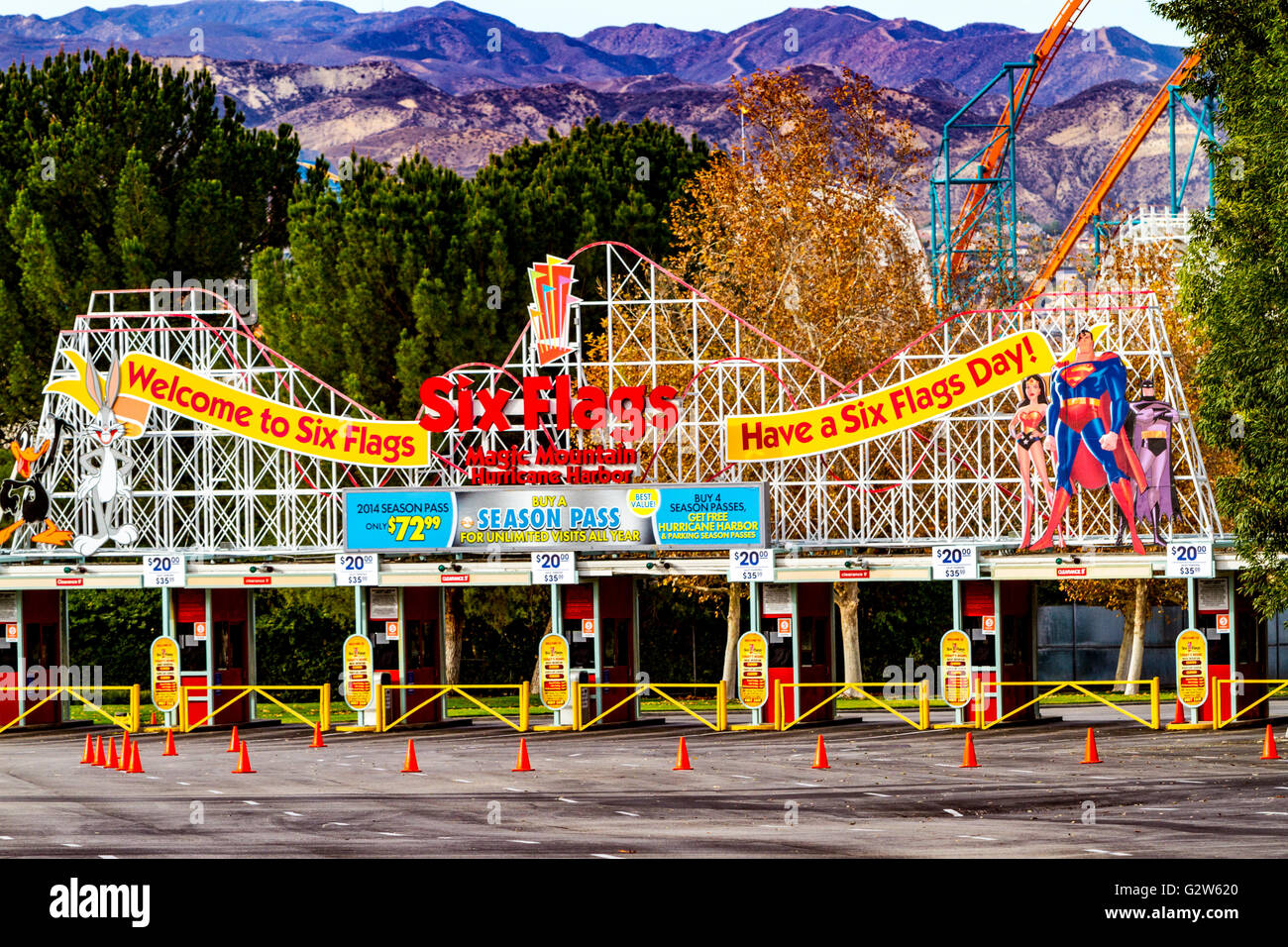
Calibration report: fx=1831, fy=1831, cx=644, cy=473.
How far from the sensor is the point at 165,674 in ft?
124

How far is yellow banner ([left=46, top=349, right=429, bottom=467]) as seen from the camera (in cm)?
3712

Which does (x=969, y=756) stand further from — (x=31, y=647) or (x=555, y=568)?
(x=31, y=647)

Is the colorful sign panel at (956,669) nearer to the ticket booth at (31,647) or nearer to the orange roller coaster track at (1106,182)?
the ticket booth at (31,647)

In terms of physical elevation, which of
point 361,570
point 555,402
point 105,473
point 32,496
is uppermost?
point 555,402

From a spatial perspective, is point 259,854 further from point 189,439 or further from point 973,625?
point 189,439

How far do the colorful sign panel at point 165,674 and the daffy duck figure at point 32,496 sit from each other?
319 cm

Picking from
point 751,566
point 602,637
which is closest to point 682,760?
point 751,566

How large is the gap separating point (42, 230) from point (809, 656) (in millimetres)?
26942

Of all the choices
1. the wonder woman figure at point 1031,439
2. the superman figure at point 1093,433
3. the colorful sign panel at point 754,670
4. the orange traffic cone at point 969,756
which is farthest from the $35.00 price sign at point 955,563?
the orange traffic cone at point 969,756

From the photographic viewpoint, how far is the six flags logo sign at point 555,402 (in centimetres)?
3512

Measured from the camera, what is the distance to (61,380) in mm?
38844

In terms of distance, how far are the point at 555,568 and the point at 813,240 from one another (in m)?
14.0

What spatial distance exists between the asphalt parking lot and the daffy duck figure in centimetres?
512

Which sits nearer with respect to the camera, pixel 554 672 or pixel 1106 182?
pixel 554 672
